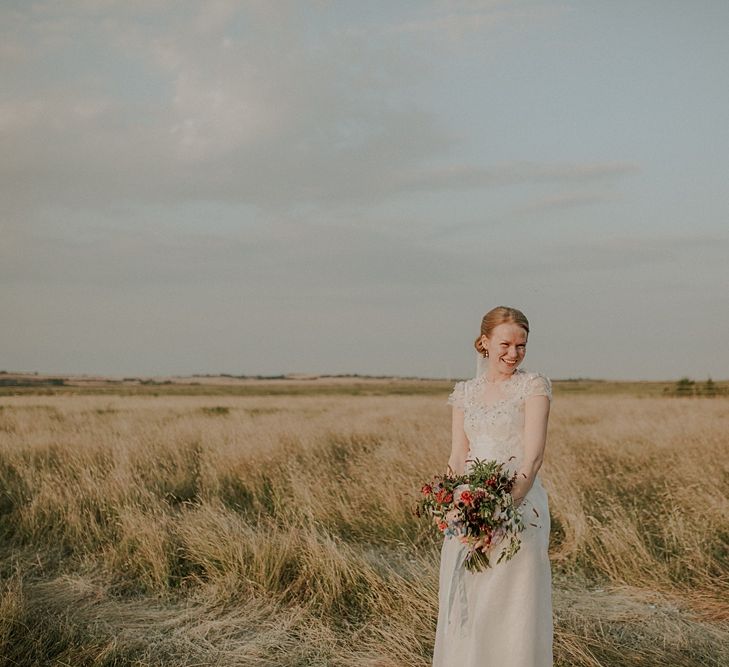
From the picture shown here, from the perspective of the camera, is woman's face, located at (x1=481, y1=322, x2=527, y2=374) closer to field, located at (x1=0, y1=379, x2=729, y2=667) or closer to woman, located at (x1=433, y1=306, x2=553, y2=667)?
woman, located at (x1=433, y1=306, x2=553, y2=667)

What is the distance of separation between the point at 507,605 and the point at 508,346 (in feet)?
4.34

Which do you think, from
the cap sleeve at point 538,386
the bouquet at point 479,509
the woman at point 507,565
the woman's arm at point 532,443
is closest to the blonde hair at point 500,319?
the woman at point 507,565

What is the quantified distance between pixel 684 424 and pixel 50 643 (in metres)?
13.6

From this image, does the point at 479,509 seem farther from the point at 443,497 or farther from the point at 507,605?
the point at 507,605

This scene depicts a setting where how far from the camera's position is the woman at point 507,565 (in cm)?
349

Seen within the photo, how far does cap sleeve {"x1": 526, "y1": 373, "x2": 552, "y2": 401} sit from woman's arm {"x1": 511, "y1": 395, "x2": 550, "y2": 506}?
2 cm

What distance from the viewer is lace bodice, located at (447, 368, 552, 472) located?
351 cm

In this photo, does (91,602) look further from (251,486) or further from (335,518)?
(251,486)

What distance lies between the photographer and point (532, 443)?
3.38 m

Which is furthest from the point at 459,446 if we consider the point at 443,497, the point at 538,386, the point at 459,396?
the point at 538,386

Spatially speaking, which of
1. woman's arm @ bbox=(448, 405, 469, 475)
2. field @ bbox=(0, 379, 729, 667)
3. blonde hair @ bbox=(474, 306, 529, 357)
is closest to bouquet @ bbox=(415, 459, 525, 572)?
woman's arm @ bbox=(448, 405, 469, 475)

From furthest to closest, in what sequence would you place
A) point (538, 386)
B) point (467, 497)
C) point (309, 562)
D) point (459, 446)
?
point (309, 562), point (459, 446), point (538, 386), point (467, 497)

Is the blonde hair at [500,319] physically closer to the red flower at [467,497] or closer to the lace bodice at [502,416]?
the lace bodice at [502,416]

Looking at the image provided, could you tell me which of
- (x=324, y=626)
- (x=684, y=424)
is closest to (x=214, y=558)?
(x=324, y=626)
